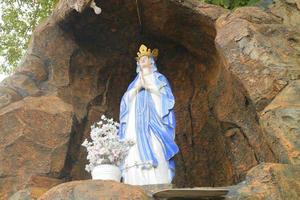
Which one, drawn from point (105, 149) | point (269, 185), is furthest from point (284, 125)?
point (105, 149)

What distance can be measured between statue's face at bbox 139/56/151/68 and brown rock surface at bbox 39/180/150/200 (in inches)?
95.1

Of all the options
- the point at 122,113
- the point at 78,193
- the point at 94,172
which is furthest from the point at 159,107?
the point at 78,193

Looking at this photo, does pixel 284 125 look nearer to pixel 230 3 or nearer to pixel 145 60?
pixel 145 60

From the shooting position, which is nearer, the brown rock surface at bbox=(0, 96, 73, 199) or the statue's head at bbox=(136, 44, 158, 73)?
the brown rock surface at bbox=(0, 96, 73, 199)

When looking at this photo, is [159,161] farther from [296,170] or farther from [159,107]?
[296,170]

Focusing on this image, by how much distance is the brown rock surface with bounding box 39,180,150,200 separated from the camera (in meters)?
3.47

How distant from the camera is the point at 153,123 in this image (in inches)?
201

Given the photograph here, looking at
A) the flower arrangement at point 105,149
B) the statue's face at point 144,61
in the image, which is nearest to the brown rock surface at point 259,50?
the statue's face at point 144,61

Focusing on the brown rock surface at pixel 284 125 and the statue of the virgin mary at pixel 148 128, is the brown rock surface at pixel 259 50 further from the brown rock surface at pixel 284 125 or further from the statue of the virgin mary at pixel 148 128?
the statue of the virgin mary at pixel 148 128

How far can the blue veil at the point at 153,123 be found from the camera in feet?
16.0

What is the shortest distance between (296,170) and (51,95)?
3.27m

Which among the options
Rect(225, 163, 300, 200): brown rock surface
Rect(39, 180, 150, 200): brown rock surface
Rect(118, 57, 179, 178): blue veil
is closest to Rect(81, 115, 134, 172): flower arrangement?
Rect(118, 57, 179, 178): blue veil

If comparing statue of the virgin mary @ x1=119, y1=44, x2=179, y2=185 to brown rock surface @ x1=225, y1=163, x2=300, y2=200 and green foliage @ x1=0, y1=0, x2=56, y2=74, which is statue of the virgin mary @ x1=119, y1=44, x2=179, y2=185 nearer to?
brown rock surface @ x1=225, y1=163, x2=300, y2=200

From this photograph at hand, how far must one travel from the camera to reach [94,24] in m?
6.48
